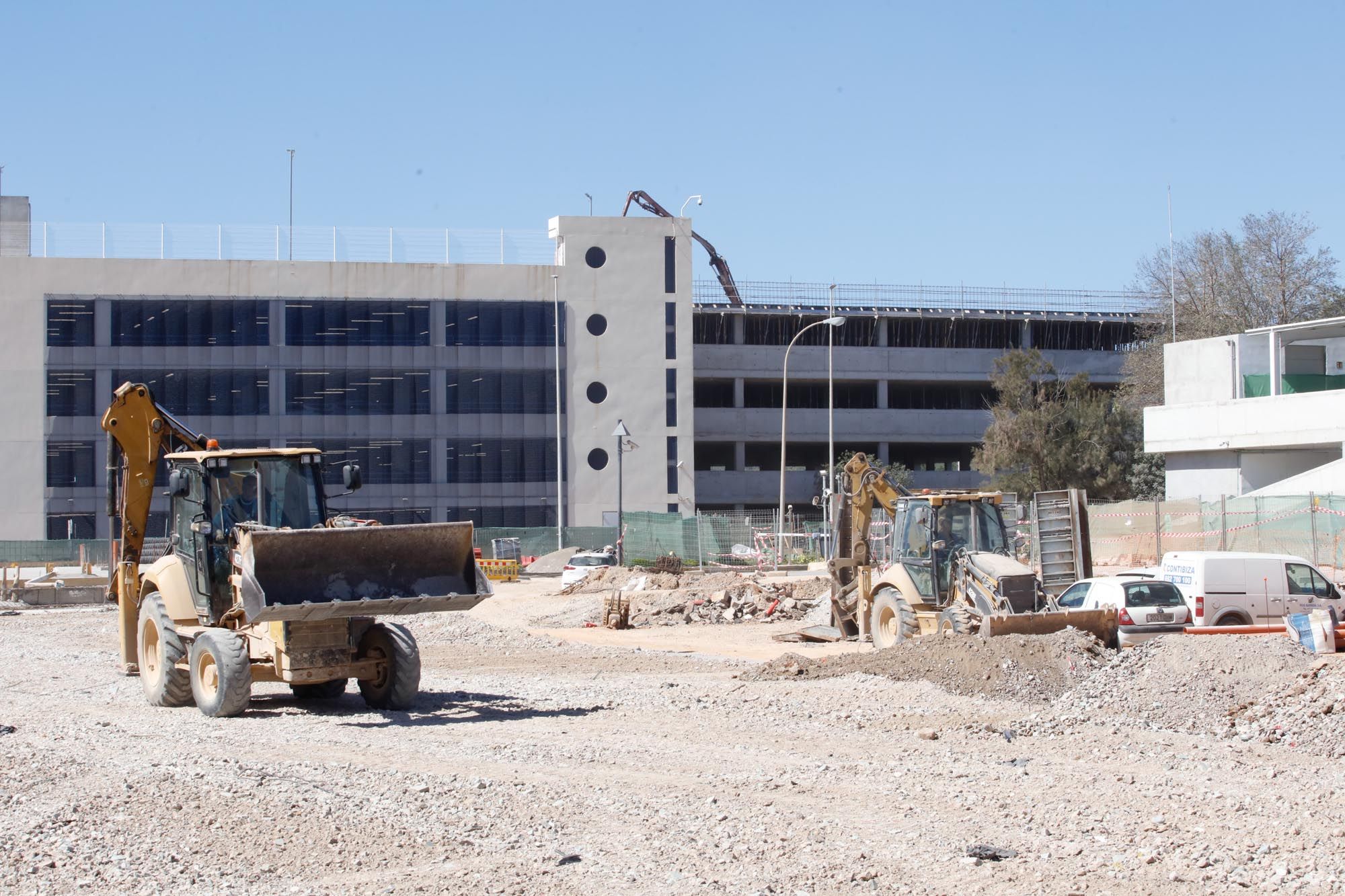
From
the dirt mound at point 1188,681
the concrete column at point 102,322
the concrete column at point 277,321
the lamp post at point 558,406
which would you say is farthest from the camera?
the concrete column at point 277,321

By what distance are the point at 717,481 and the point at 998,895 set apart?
66.0 metres

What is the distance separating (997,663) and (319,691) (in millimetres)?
8333

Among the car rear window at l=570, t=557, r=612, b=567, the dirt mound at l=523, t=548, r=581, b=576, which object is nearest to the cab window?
the car rear window at l=570, t=557, r=612, b=567

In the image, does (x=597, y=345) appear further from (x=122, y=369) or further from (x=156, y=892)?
(x=156, y=892)

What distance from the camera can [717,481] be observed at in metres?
74.2

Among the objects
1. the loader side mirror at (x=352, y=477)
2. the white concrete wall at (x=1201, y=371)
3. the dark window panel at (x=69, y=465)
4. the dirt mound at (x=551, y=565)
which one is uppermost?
the white concrete wall at (x=1201, y=371)

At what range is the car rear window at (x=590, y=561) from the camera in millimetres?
47312

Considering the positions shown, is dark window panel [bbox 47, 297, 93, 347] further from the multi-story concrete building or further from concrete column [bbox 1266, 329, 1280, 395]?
concrete column [bbox 1266, 329, 1280, 395]

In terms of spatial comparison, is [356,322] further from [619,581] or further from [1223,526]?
[1223,526]

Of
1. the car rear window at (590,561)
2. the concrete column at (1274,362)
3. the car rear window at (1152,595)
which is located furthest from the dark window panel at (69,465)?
the car rear window at (1152,595)

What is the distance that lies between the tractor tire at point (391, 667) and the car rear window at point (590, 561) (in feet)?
101

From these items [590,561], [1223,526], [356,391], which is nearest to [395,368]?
[356,391]

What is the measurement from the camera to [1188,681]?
15203 millimetres

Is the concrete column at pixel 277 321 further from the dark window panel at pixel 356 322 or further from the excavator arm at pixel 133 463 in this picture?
the excavator arm at pixel 133 463
